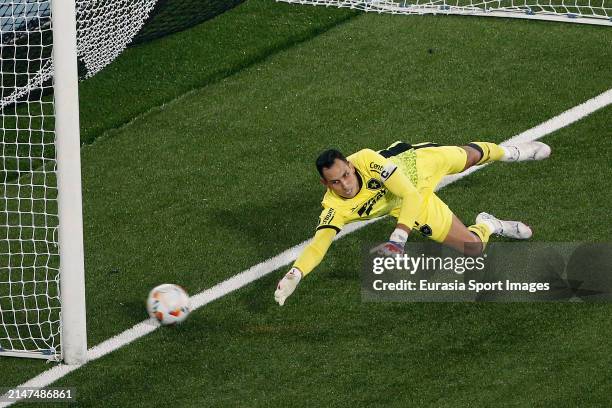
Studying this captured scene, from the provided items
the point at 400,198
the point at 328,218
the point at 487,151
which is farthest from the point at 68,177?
the point at 487,151

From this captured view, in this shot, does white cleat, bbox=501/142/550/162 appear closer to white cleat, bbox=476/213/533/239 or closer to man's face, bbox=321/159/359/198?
white cleat, bbox=476/213/533/239

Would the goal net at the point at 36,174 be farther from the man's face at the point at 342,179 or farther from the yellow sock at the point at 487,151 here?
the yellow sock at the point at 487,151

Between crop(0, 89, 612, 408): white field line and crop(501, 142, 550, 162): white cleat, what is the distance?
92cm

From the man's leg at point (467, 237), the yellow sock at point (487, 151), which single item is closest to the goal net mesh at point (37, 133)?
the man's leg at point (467, 237)

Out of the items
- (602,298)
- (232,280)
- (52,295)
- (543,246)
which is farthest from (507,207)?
(52,295)

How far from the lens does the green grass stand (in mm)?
10383

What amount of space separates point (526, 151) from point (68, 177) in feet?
13.7

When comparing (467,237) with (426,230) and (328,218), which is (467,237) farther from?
(328,218)

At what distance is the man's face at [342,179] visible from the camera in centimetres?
1067

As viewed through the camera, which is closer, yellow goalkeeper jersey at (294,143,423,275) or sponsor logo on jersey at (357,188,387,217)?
yellow goalkeeper jersey at (294,143,423,275)

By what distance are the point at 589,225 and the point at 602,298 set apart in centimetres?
112

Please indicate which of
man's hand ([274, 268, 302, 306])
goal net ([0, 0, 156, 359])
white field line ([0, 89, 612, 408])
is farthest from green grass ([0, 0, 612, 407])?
man's hand ([274, 268, 302, 306])

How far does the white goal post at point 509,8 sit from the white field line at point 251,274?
1.52m

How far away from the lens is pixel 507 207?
12.4 m
